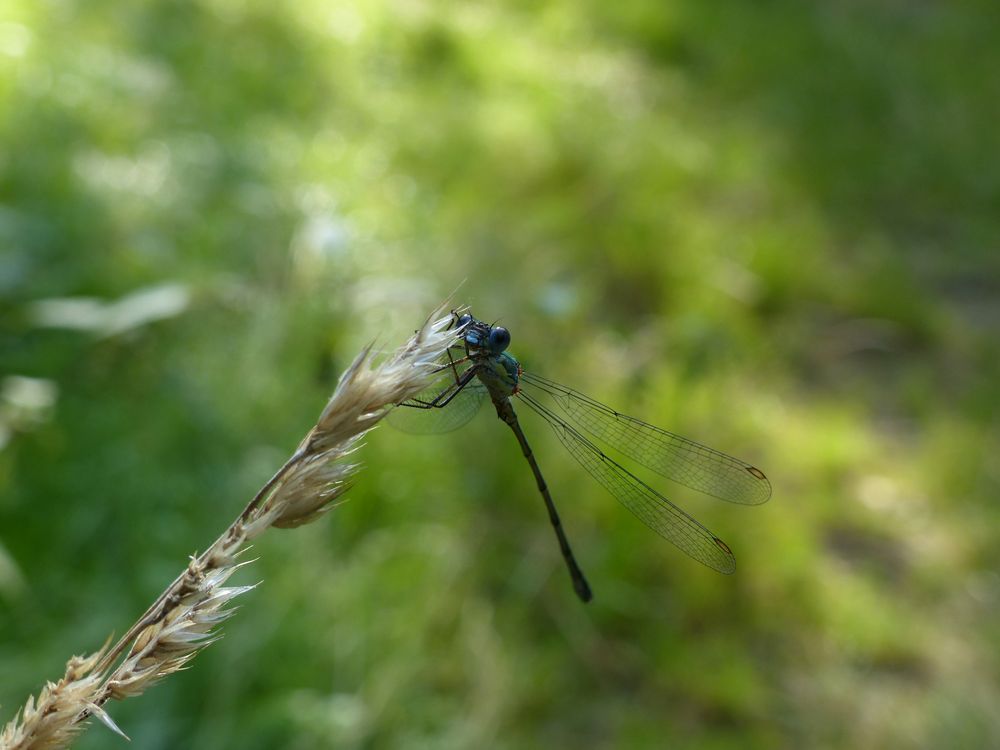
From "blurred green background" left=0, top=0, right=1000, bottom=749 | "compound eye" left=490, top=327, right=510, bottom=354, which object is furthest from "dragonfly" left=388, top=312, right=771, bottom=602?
"blurred green background" left=0, top=0, right=1000, bottom=749

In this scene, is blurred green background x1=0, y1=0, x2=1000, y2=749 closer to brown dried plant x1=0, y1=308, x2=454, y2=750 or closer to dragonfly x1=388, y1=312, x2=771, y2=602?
dragonfly x1=388, y1=312, x2=771, y2=602

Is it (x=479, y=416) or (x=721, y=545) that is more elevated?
(x=479, y=416)

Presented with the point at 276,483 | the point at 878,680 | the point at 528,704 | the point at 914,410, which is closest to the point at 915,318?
the point at 914,410

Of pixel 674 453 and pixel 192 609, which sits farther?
pixel 674 453

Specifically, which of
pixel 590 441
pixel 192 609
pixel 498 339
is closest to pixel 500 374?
pixel 498 339

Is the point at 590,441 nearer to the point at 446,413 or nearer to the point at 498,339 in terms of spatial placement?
the point at 446,413

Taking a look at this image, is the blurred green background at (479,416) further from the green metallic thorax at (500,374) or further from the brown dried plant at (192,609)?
the brown dried plant at (192,609)
